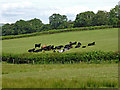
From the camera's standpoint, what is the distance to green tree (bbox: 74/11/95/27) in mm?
131825

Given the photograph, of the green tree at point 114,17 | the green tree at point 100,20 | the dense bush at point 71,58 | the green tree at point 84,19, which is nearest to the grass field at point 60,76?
the dense bush at point 71,58

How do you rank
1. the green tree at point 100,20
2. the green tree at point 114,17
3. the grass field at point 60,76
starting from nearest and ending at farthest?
the grass field at point 60,76
the green tree at point 114,17
the green tree at point 100,20

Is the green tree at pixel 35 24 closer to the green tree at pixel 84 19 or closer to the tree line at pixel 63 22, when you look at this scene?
the tree line at pixel 63 22

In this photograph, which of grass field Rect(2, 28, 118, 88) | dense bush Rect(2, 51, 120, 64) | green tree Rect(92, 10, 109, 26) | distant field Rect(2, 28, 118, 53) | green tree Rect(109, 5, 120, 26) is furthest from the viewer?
green tree Rect(92, 10, 109, 26)

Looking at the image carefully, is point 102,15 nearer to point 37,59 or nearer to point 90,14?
point 90,14

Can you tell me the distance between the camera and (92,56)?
3800 cm

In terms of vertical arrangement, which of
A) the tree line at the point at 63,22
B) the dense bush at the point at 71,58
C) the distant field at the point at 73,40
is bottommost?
the dense bush at the point at 71,58

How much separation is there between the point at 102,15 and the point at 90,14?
1495cm

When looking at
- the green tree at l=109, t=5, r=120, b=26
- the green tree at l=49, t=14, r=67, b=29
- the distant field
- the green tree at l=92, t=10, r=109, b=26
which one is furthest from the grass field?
Result: the green tree at l=49, t=14, r=67, b=29

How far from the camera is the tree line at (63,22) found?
12875 cm

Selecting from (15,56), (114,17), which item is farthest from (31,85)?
(114,17)

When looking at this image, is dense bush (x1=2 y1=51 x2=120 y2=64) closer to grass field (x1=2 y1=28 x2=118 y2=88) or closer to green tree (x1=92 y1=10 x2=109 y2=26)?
grass field (x1=2 y1=28 x2=118 y2=88)

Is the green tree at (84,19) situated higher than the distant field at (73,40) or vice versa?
the green tree at (84,19)

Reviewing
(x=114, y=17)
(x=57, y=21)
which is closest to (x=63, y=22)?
(x=57, y=21)
